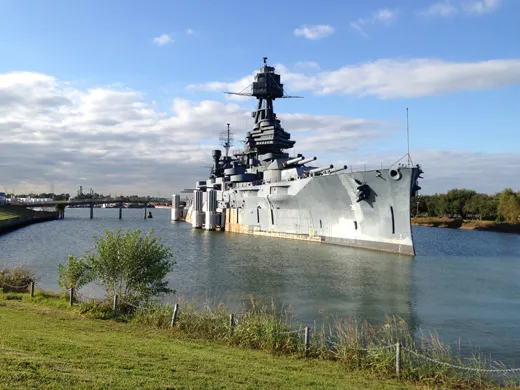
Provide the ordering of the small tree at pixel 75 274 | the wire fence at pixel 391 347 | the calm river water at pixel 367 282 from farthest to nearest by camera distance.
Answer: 1. the calm river water at pixel 367 282
2. the small tree at pixel 75 274
3. the wire fence at pixel 391 347

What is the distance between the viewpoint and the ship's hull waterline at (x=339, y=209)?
94.4 feet

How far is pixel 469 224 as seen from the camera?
72312 mm

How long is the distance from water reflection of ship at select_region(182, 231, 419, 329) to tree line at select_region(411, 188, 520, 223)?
49.5 m

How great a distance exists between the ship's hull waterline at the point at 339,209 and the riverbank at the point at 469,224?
4296 centimetres

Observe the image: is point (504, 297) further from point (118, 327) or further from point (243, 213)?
point (243, 213)

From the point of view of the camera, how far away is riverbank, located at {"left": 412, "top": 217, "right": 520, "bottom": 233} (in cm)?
6562

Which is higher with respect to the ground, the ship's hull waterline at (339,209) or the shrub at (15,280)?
the ship's hull waterline at (339,209)

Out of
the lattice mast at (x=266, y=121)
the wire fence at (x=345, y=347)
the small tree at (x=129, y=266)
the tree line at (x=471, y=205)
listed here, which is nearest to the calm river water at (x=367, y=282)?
→ the wire fence at (x=345, y=347)

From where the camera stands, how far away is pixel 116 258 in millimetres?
13211

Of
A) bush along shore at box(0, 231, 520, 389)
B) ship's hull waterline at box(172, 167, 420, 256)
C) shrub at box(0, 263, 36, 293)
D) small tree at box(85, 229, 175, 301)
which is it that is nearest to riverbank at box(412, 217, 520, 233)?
ship's hull waterline at box(172, 167, 420, 256)

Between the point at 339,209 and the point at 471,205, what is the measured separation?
57083mm

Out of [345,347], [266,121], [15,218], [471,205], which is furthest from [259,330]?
→ [471,205]

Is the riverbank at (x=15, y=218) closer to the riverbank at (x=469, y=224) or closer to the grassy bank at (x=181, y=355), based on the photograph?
the grassy bank at (x=181, y=355)

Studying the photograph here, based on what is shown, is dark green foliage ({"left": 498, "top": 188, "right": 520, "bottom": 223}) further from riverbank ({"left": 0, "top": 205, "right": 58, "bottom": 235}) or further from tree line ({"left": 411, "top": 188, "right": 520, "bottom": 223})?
riverbank ({"left": 0, "top": 205, "right": 58, "bottom": 235})
